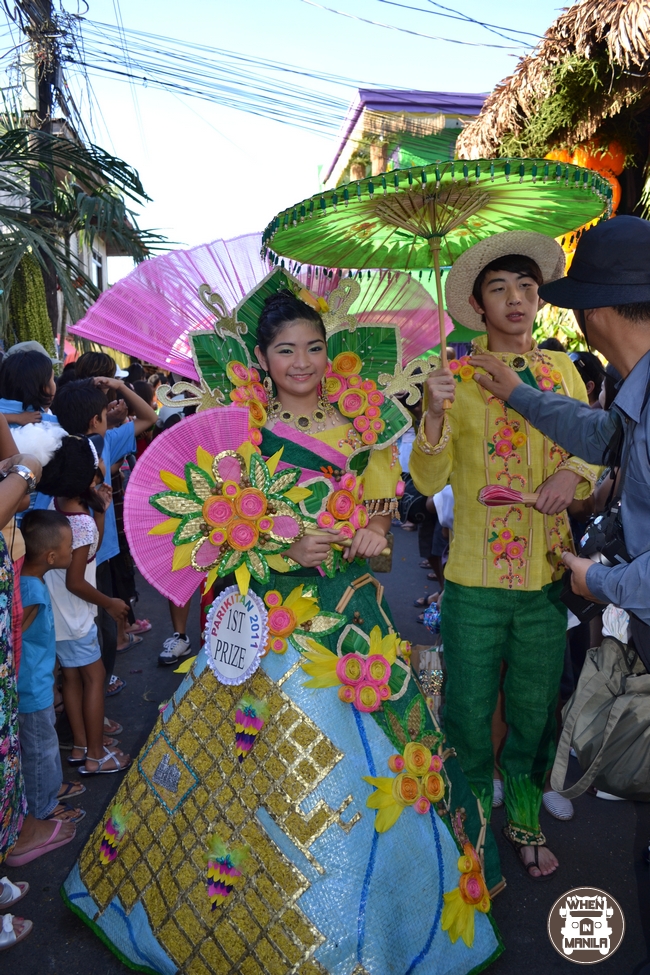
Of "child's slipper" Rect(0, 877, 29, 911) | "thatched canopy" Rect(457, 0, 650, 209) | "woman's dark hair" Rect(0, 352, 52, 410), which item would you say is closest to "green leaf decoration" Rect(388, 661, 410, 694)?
"child's slipper" Rect(0, 877, 29, 911)

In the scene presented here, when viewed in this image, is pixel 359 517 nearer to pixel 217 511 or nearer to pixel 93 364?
pixel 217 511

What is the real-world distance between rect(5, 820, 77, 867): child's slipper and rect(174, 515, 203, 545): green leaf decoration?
1695mm

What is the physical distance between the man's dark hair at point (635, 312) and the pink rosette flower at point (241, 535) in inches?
40.2

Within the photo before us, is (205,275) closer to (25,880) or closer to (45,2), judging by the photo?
(25,880)

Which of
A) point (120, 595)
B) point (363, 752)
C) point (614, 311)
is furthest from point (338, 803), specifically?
point (120, 595)

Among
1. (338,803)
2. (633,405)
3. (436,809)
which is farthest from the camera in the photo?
(436,809)

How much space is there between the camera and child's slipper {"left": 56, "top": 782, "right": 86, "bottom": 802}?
3.19m

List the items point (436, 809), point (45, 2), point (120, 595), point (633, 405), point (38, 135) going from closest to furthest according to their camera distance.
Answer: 1. point (633, 405)
2. point (436, 809)
3. point (120, 595)
4. point (38, 135)
5. point (45, 2)

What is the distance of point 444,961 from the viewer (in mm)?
1930

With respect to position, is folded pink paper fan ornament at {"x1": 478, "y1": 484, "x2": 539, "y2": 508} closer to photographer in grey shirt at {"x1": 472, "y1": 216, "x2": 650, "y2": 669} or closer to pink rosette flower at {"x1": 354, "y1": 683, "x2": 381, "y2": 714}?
photographer in grey shirt at {"x1": 472, "y1": 216, "x2": 650, "y2": 669}

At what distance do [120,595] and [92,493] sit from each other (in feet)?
5.66

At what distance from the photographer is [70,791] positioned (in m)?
→ 3.22

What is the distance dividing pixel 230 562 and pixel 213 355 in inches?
25.0

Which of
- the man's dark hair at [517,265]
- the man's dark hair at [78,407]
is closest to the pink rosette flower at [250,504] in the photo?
the man's dark hair at [517,265]
